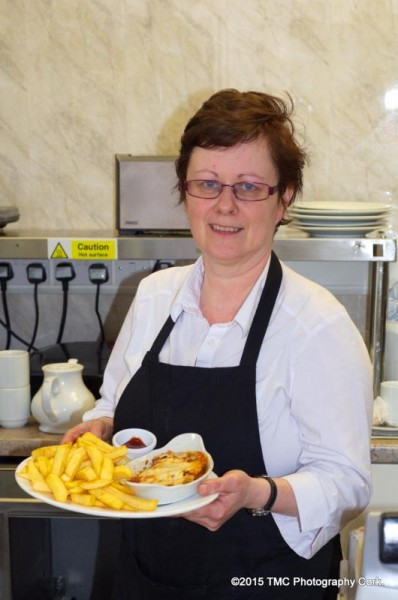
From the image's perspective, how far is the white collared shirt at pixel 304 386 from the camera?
4.49 feet

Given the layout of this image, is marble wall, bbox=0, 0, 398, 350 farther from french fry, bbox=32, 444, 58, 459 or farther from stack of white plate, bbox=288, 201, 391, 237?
french fry, bbox=32, 444, 58, 459

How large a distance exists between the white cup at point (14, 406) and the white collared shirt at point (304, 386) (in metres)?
0.83

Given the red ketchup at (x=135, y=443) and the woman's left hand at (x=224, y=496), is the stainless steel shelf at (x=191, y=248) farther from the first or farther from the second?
the woman's left hand at (x=224, y=496)

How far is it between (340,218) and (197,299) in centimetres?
91

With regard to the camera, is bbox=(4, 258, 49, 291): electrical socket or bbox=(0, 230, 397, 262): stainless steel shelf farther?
bbox=(4, 258, 49, 291): electrical socket

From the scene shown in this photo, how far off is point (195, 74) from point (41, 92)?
51 centimetres

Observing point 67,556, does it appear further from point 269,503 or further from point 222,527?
point 269,503

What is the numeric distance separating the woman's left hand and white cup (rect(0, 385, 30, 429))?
1165 millimetres

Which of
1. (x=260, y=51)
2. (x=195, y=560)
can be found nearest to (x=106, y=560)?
(x=195, y=560)

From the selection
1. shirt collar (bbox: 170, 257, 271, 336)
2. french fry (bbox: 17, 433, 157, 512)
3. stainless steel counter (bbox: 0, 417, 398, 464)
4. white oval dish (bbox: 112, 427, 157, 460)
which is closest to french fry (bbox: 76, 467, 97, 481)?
french fry (bbox: 17, 433, 157, 512)

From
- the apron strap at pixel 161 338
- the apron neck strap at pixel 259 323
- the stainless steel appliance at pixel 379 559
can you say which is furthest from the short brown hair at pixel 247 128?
the stainless steel appliance at pixel 379 559

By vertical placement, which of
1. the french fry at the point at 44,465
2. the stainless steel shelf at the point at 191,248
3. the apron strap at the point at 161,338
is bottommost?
the french fry at the point at 44,465

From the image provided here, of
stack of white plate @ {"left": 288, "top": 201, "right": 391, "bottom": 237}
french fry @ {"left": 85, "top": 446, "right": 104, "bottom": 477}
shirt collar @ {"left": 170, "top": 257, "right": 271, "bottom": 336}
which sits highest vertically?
stack of white plate @ {"left": 288, "top": 201, "right": 391, "bottom": 237}

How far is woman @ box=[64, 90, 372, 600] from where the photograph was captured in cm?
138
